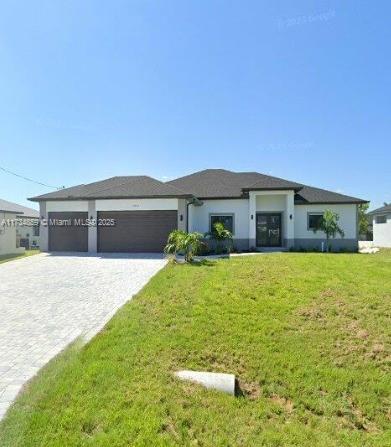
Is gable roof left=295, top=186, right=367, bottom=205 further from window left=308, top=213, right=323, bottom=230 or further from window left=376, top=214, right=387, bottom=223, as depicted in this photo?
window left=376, top=214, right=387, bottom=223

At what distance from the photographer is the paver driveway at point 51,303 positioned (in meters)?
4.94

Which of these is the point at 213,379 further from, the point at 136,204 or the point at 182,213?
the point at 136,204

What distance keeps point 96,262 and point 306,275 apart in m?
9.63

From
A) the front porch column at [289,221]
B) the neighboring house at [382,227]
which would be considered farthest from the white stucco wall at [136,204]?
the neighboring house at [382,227]

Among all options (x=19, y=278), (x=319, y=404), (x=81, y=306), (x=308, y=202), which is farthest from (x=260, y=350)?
(x=308, y=202)

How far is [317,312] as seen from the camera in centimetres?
692

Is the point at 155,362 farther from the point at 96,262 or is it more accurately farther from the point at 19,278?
the point at 96,262

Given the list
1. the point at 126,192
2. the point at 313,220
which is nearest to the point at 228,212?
the point at 313,220

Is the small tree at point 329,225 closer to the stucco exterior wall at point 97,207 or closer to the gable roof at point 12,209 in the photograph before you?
the stucco exterior wall at point 97,207

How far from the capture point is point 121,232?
1856cm

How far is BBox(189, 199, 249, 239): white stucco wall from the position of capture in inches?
815

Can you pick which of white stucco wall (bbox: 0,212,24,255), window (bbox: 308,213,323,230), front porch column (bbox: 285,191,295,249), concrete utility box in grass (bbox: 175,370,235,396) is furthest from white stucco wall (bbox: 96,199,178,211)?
concrete utility box in grass (bbox: 175,370,235,396)

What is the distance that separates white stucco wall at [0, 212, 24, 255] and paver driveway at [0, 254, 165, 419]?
8500mm

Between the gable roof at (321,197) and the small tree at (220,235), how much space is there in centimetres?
582
